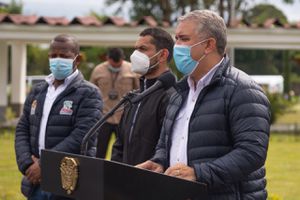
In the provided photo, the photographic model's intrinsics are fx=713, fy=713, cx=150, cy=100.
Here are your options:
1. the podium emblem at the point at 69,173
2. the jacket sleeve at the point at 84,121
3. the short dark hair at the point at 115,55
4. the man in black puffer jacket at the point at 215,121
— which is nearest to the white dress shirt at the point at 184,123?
the man in black puffer jacket at the point at 215,121

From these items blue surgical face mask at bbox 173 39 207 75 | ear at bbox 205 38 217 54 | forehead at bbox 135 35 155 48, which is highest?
ear at bbox 205 38 217 54

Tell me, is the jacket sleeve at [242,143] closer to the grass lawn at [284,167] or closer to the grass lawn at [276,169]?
the grass lawn at [276,169]

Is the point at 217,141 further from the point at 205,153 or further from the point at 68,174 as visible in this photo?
the point at 68,174

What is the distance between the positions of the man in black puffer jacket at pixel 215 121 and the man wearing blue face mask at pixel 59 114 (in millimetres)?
1624

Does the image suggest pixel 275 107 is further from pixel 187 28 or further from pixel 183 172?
pixel 183 172

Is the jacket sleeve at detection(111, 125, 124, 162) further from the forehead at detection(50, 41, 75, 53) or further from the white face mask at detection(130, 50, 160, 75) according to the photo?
the forehead at detection(50, 41, 75, 53)

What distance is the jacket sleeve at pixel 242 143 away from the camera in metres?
3.21

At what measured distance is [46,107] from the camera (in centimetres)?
512

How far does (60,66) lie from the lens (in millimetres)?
5109

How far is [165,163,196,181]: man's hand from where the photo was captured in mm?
3217

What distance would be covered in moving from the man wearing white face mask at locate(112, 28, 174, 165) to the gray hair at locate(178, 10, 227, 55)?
3.54 feet

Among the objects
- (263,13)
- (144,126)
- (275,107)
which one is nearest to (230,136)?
(144,126)

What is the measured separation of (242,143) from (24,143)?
2.41 metres

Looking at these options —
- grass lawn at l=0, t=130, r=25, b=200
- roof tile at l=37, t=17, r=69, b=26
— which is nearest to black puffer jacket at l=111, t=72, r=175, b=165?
grass lawn at l=0, t=130, r=25, b=200
